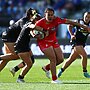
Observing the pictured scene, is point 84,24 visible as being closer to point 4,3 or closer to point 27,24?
point 27,24

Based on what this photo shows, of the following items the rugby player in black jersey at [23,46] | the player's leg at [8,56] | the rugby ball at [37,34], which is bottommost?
the player's leg at [8,56]

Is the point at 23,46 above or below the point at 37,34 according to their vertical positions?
below

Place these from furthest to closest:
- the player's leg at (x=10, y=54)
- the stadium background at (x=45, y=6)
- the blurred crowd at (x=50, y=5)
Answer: the blurred crowd at (x=50, y=5) < the stadium background at (x=45, y=6) < the player's leg at (x=10, y=54)

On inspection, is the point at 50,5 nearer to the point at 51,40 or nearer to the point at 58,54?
the point at 58,54

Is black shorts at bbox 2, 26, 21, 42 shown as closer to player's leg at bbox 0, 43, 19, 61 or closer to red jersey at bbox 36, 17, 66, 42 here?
player's leg at bbox 0, 43, 19, 61

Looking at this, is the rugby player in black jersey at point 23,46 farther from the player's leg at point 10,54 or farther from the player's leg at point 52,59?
the player's leg at point 10,54

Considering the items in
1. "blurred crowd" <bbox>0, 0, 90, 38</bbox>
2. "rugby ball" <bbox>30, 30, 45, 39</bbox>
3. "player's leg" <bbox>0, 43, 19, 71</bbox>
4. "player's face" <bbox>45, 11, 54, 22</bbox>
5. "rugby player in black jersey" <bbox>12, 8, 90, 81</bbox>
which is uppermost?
"player's face" <bbox>45, 11, 54, 22</bbox>

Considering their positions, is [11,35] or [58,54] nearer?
[58,54]

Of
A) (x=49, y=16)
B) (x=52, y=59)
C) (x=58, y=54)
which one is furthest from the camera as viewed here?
(x=58, y=54)

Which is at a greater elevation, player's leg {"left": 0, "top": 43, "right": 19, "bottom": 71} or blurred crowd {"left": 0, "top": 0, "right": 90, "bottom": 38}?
player's leg {"left": 0, "top": 43, "right": 19, "bottom": 71}

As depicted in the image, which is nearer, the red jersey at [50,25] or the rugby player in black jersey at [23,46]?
the red jersey at [50,25]

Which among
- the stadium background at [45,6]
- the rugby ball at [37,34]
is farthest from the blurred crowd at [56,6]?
the rugby ball at [37,34]

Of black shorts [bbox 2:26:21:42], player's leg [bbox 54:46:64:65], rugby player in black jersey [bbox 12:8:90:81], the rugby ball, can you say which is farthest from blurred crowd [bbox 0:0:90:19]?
the rugby ball

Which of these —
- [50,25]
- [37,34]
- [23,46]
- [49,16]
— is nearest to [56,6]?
[23,46]
